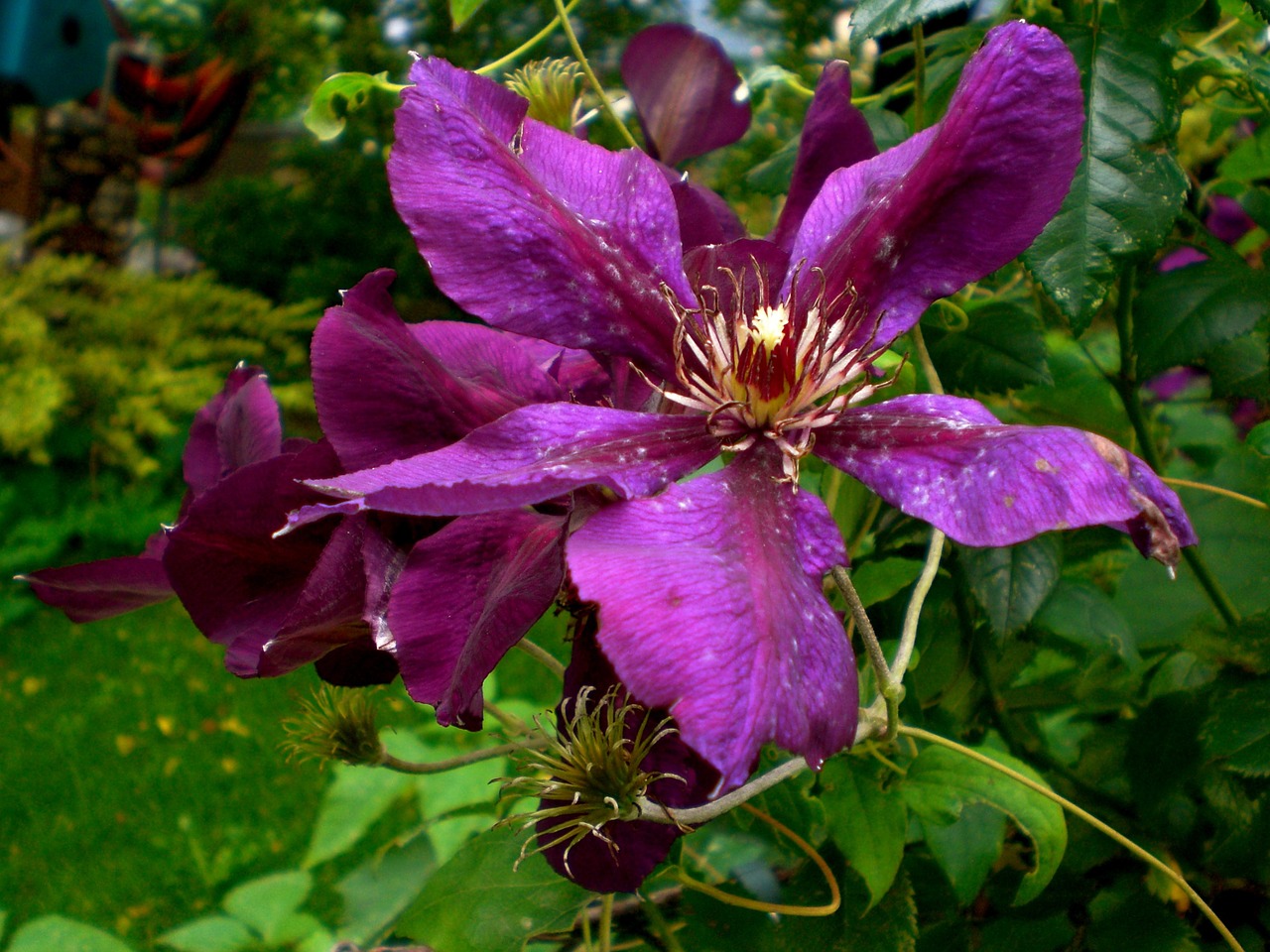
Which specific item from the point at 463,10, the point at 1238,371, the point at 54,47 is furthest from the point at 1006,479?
the point at 54,47

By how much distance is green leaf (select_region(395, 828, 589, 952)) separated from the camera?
54cm

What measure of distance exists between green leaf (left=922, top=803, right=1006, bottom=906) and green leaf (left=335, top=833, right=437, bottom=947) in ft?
1.19

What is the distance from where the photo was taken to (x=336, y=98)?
2.13ft

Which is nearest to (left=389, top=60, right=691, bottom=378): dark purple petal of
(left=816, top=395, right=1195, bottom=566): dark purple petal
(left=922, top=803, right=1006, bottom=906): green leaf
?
(left=816, top=395, right=1195, bottom=566): dark purple petal

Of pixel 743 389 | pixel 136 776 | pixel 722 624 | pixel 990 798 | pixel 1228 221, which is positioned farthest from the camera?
pixel 136 776

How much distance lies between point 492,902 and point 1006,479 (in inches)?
14.9

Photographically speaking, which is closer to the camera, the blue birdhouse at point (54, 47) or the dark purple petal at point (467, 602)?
the dark purple petal at point (467, 602)

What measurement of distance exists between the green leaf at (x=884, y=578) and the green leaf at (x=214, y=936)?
1.78 feet

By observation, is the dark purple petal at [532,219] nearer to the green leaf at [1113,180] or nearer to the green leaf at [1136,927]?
the green leaf at [1113,180]

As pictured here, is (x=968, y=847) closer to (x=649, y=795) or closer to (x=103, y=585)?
(x=649, y=795)

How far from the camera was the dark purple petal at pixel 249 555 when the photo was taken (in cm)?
39

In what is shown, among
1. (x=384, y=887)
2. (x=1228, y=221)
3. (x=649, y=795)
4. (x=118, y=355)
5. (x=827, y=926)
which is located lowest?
(x=118, y=355)

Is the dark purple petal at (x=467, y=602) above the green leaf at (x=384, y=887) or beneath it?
above

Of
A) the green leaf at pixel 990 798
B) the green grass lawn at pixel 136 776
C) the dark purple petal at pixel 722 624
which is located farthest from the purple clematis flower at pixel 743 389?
the green grass lawn at pixel 136 776
